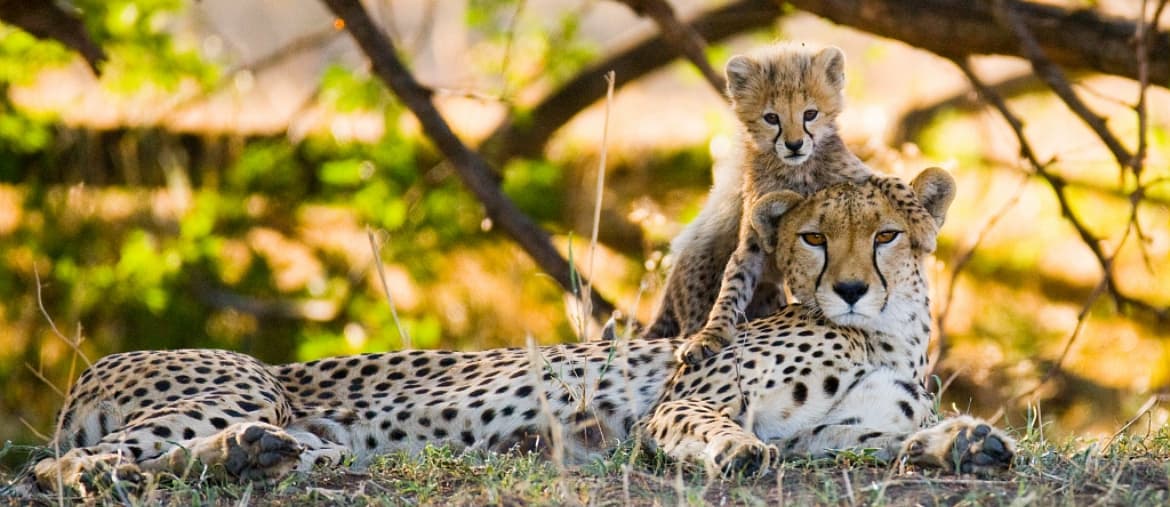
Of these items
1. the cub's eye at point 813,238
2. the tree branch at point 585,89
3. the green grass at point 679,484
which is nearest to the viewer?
the green grass at point 679,484

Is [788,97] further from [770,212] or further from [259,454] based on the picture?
[259,454]

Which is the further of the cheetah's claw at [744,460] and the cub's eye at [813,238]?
the cub's eye at [813,238]

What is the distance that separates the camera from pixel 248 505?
3.53 metres

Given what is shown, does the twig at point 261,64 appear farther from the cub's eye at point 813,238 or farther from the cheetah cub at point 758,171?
the cub's eye at point 813,238

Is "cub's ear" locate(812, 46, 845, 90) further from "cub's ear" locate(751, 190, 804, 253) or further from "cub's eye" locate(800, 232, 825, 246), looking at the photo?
"cub's eye" locate(800, 232, 825, 246)

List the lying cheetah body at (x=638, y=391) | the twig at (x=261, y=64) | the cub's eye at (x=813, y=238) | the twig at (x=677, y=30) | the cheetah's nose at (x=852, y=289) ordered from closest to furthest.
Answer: the lying cheetah body at (x=638, y=391)
the cheetah's nose at (x=852, y=289)
the cub's eye at (x=813, y=238)
the twig at (x=677, y=30)
the twig at (x=261, y=64)

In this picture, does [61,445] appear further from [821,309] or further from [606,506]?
[821,309]

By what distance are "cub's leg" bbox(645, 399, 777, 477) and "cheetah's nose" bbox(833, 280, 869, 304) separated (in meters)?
0.47

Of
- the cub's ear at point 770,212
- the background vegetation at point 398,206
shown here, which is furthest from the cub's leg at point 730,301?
the background vegetation at point 398,206

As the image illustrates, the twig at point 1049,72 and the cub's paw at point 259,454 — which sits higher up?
the twig at point 1049,72

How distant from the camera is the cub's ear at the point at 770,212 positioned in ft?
14.9

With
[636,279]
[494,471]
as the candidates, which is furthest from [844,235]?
[636,279]

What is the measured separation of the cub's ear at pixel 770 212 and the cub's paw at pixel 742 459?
3.38 ft

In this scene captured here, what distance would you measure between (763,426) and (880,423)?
31 centimetres
